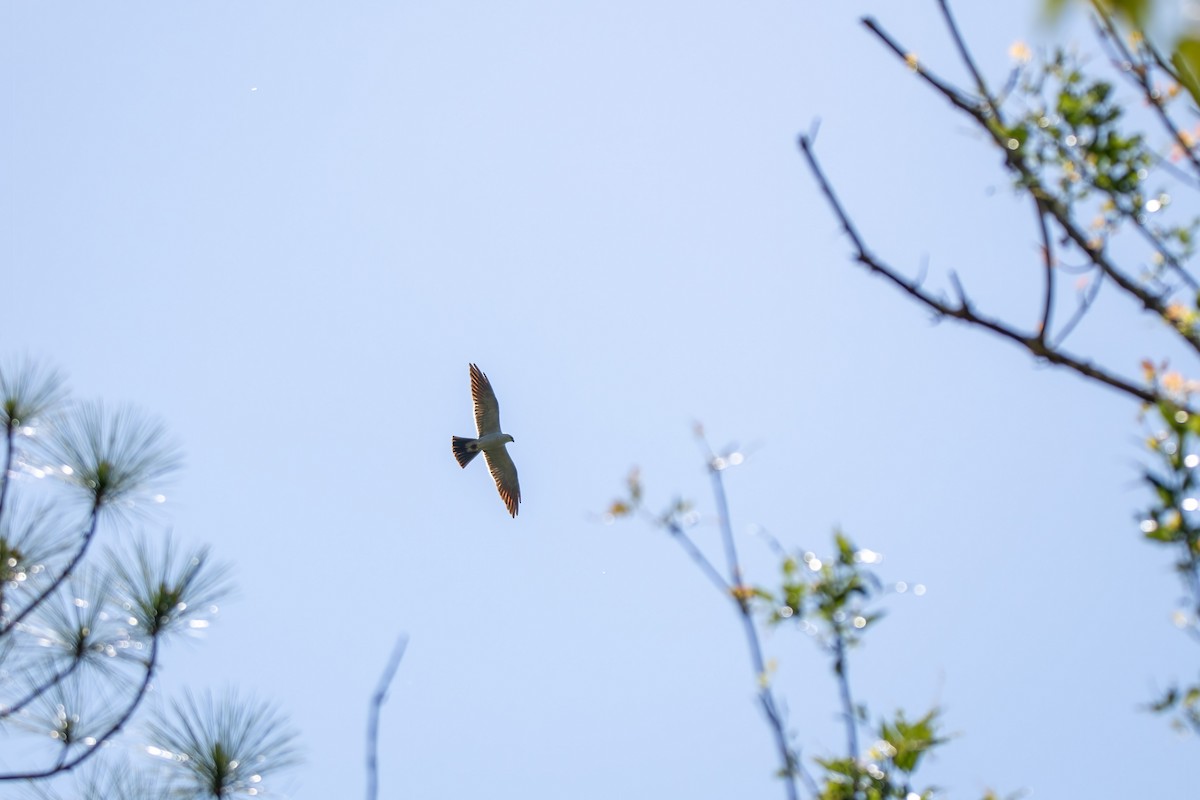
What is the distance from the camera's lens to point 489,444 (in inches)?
380

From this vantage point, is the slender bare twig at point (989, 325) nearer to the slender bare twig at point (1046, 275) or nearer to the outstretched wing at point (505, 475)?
the slender bare twig at point (1046, 275)

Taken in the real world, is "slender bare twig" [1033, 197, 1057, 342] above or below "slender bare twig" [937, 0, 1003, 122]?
below

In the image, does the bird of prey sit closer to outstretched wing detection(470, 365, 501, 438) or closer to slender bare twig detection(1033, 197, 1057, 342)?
outstretched wing detection(470, 365, 501, 438)

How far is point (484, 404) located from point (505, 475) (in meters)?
0.76

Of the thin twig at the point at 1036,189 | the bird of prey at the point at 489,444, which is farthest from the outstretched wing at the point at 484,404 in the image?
the thin twig at the point at 1036,189

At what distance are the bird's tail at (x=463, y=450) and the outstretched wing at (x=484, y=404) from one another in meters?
0.20

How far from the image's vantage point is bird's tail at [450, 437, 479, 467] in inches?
388

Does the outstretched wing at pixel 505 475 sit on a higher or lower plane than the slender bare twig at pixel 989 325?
higher

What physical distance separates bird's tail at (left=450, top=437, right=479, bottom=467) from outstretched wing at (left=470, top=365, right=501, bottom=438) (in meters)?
0.20

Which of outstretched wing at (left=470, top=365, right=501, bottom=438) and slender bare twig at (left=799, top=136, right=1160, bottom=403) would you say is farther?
outstretched wing at (left=470, top=365, right=501, bottom=438)

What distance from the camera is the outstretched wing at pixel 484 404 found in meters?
9.61

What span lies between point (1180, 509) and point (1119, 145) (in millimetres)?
1263

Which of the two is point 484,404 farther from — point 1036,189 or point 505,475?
point 1036,189

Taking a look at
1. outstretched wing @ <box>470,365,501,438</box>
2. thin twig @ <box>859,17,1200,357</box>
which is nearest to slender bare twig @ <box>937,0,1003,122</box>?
thin twig @ <box>859,17,1200,357</box>
